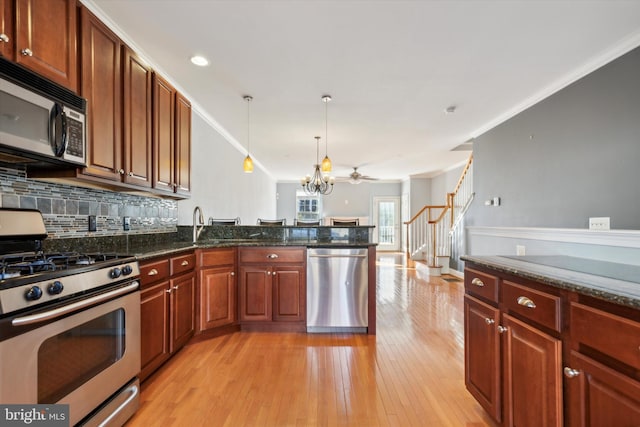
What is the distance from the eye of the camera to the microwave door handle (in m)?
1.53

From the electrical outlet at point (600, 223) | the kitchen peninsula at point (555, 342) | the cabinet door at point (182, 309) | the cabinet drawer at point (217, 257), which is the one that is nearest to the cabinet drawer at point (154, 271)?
the cabinet door at point (182, 309)

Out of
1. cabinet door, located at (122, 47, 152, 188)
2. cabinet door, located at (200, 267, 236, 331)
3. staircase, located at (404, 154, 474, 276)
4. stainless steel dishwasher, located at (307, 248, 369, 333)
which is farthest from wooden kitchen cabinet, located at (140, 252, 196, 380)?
staircase, located at (404, 154, 474, 276)

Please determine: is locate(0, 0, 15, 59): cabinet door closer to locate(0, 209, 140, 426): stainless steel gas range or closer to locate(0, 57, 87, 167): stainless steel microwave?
locate(0, 57, 87, 167): stainless steel microwave

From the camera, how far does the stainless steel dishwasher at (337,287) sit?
295cm

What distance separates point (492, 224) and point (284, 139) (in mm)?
3664

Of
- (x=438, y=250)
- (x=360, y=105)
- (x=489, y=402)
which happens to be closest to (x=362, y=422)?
(x=489, y=402)

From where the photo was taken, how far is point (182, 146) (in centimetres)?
298

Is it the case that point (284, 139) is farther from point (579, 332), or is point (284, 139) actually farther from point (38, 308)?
point (579, 332)

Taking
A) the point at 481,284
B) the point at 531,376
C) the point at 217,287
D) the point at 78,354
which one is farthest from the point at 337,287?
the point at 78,354

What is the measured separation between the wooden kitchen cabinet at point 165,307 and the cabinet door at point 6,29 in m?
1.29

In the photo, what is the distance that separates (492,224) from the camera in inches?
162

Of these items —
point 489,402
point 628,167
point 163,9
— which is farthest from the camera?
point 628,167

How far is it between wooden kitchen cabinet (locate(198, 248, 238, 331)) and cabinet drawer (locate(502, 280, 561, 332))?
2384 mm

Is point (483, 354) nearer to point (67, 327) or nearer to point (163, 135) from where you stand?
point (67, 327)
